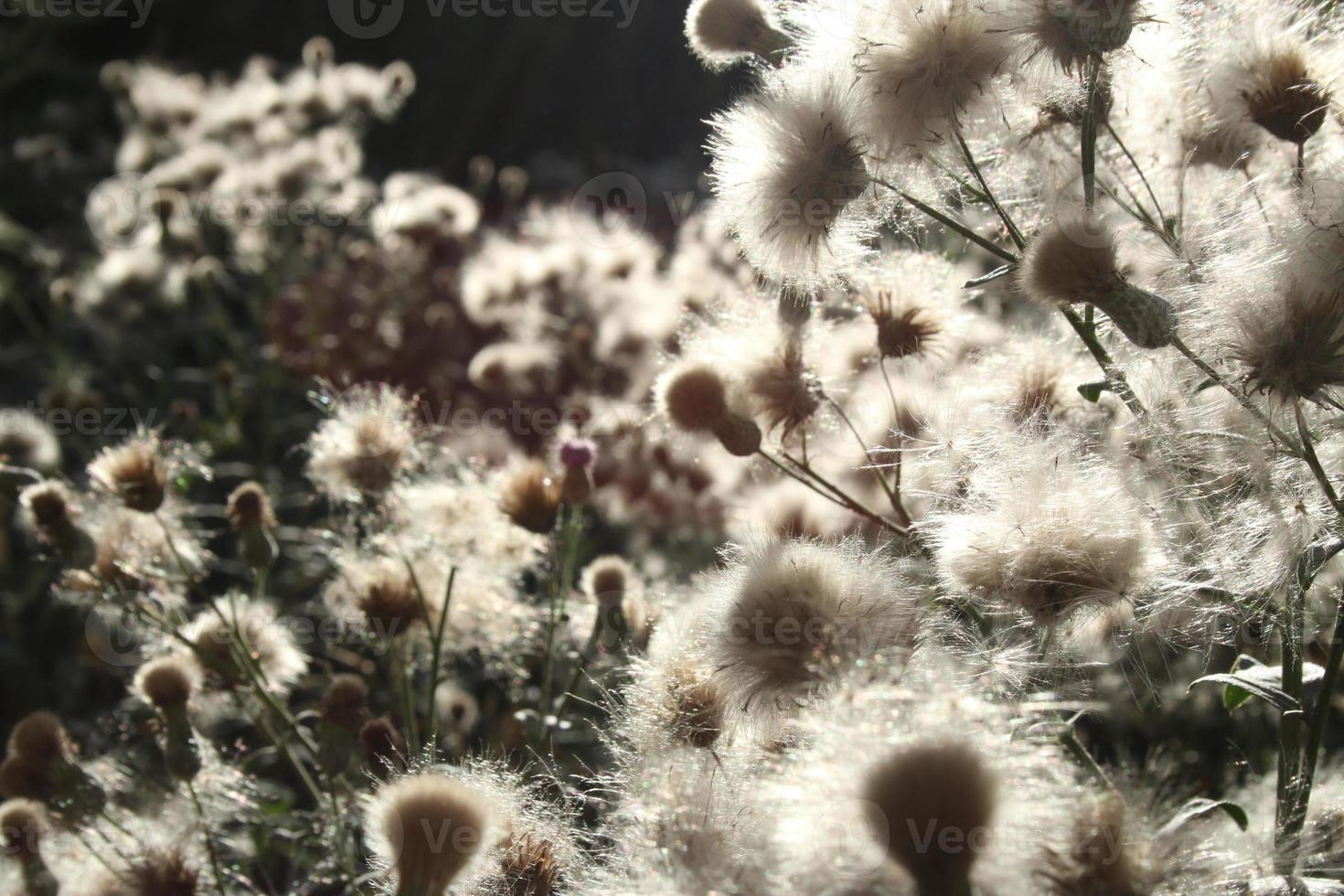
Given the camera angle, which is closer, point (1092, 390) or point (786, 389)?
point (1092, 390)

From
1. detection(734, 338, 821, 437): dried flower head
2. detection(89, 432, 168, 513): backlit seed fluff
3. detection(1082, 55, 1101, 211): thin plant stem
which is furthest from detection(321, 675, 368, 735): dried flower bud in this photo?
detection(1082, 55, 1101, 211): thin plant stem

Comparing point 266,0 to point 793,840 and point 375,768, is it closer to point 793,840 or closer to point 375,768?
point 375,768

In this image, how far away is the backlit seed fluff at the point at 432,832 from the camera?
106 centimetres

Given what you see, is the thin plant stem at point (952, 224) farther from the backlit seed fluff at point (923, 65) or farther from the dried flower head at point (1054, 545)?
the dried flower head at point (1054, 545)

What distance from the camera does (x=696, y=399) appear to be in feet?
5.34

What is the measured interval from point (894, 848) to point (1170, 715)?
1884 mm

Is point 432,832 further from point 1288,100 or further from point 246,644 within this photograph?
point 1288,100

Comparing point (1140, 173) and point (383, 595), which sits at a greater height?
point (1140, 173)

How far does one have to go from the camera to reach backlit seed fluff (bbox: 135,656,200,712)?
1.66 metres

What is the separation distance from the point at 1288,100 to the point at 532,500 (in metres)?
1.24

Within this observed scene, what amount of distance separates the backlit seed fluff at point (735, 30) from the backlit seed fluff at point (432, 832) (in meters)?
1.16

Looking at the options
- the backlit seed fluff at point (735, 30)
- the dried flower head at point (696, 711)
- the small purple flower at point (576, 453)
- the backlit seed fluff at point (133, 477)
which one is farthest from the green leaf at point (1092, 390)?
the backlit seed fluff at point (133, 477)

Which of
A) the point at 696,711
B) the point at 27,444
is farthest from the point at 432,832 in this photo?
the point at 27,444

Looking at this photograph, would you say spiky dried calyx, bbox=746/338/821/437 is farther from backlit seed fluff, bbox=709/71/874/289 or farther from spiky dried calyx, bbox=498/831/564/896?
spiky dried calyx, bbox=498/831/564/896
